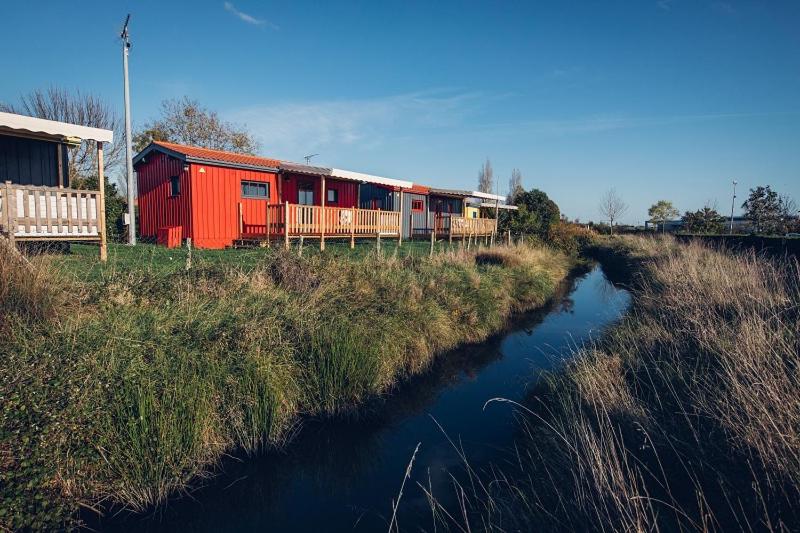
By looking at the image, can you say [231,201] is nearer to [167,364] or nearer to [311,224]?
[311,224]

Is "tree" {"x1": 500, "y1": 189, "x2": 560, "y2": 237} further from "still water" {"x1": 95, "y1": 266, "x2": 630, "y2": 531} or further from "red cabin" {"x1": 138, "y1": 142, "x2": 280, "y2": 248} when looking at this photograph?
"still water" {"x1": 95, "y1": 266, "x2": 630, "y2": 531}

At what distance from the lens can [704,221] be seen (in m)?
34.9

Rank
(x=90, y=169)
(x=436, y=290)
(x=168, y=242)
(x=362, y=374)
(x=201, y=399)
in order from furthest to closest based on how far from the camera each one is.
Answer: (x=90, y=169), (x=168, y=242), (x=436, y=290), (x=362, y=374), (x=201, y=399)

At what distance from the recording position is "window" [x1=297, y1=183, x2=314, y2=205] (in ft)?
56.7

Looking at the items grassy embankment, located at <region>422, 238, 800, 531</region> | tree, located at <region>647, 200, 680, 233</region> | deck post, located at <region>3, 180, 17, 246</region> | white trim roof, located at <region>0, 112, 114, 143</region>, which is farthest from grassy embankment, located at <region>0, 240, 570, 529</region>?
tree, located at <region>647, 200, 680, 233</region>

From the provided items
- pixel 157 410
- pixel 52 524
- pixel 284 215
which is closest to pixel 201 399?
pixel 157 410

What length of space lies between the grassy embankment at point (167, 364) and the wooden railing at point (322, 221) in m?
5.65

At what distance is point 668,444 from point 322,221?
1231 centimetres

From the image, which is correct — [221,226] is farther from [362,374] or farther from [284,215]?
[362,374]

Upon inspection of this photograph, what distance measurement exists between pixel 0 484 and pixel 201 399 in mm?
1552

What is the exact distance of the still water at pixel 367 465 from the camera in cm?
386

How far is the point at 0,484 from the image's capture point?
9.77ft

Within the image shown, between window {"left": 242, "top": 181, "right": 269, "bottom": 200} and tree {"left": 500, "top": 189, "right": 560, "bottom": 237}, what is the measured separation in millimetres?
14854

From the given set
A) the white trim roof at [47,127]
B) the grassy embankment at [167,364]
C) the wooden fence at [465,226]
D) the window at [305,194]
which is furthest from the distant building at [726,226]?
the white trim roof at [47,127]
